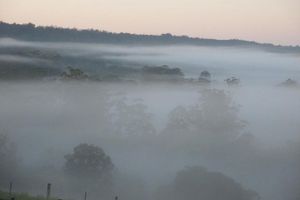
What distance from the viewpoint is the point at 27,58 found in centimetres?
6356

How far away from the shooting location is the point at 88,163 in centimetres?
2386

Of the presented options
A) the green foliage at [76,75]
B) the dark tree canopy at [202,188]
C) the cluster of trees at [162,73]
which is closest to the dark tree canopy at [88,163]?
the dark tree canopy at [202,188]

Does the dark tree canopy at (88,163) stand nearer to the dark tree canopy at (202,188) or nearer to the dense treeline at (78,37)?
the dark tree canopy at (202,188)

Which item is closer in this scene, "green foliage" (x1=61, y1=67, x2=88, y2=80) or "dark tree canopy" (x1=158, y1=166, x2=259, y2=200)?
"dark tree canopy" (x1=158, y1=166, x2=259, y2=200)

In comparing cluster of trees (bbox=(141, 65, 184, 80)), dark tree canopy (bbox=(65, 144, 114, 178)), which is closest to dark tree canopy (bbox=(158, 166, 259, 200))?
dark tree canopy (bbox=(65, 144, 114, 178))

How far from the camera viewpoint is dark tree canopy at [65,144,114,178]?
931 inches

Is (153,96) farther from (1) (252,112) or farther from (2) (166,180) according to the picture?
(2) (166,180)

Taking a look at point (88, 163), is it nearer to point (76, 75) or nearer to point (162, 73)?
point (76, 75)

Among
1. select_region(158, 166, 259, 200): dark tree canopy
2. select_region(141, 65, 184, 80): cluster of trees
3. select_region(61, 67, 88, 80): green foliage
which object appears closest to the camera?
select_region(158, 166, 259, 200): dark tree canopy

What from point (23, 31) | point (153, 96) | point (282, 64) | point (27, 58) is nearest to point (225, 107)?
point (153, 96)

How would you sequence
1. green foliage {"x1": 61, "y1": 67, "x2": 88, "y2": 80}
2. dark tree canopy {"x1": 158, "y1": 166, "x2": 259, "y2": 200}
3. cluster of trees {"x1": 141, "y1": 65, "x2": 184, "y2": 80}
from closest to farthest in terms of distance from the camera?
dark tree canopy {"x1": 158, "y1": 166, "x2": 259, "y2": 200}
green foliage {"x1": 61, "y1": 67, "x2": 88, "y2": 80}
cluster of trees {"x1": 141, "y1": 65, "x2": 184, "y2": 80}

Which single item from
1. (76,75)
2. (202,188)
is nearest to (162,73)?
(76,75)

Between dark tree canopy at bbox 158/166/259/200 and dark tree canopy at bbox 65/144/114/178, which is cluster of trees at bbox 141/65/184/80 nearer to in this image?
dark tree canopy at bbox 65/144/114/178

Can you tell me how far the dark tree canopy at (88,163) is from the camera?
23656mm
